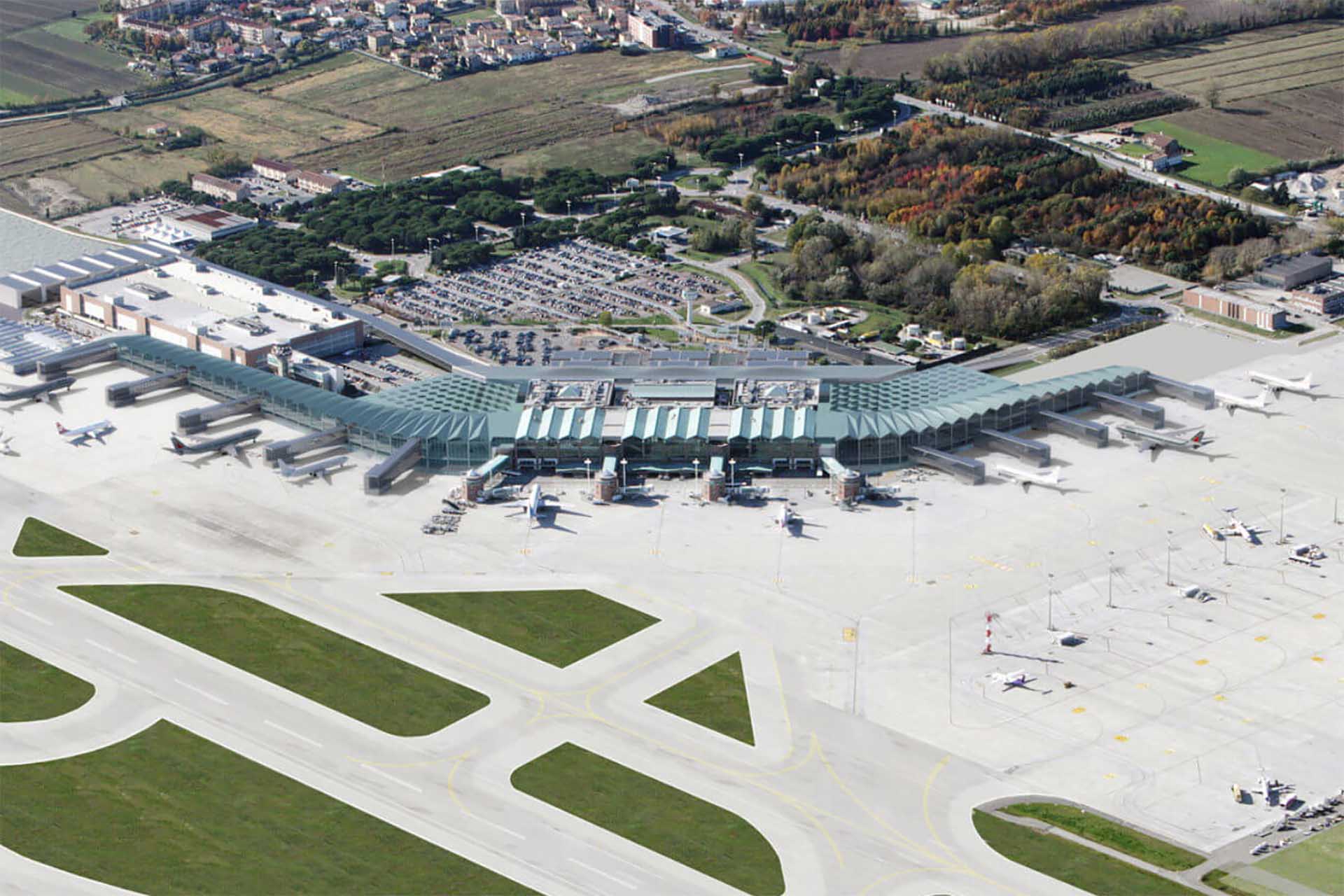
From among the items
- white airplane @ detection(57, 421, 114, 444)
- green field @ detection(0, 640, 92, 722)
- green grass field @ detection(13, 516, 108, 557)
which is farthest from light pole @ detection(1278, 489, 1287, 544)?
white airplane @ detection(57, 421, 114, 444)

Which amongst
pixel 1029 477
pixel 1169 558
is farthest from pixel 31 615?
pixel 1169 558

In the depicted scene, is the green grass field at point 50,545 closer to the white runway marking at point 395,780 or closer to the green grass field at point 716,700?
the white runway marking at point 395,780

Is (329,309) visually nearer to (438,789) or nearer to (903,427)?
(903,427)

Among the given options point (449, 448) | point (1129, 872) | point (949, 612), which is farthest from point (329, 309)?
point (1129, 872)

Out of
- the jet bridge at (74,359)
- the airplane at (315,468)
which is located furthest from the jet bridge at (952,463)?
the jet bridge at (74,359)

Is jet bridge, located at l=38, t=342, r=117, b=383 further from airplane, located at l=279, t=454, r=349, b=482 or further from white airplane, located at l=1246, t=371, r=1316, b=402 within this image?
white airplane, located at l=1246, t=371, r=1316, b=402
